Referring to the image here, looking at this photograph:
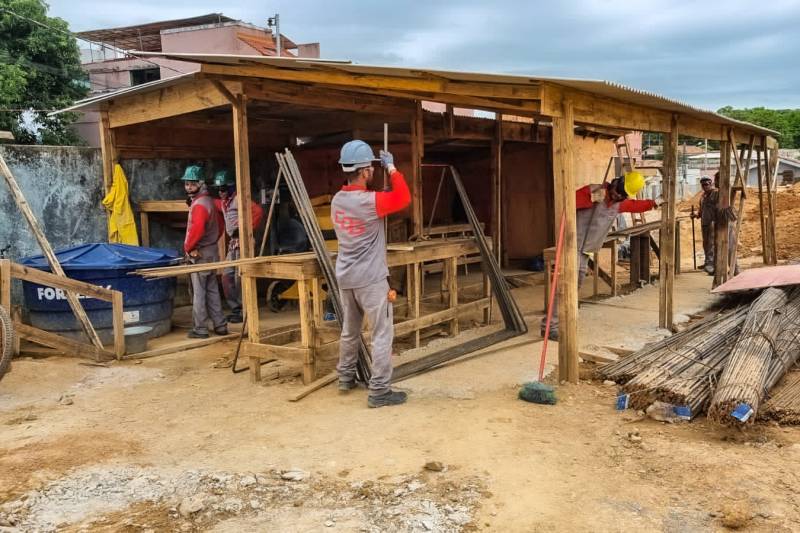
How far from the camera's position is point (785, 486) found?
3.70m

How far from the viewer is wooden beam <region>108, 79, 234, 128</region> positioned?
23.9 ft

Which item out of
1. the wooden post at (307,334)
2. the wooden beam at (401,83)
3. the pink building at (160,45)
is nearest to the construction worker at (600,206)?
the wooden beam at (401,83)

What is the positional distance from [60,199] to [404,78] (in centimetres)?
535

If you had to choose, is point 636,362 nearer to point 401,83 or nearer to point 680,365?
point 680,365

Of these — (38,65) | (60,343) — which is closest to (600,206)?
(60,343)

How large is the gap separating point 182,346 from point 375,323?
3.03m

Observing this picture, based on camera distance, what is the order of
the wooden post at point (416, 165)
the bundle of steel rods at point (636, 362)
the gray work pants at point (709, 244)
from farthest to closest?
the gray work pants at point (709, 244) → the wooden post at point (416, 165) → the bundle of steel rods at point (636, 362)

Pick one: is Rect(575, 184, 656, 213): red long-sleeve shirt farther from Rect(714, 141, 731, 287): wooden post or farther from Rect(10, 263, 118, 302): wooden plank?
Rect(10, 263, 118, 302): wooden plank

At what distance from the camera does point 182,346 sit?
23.9ft

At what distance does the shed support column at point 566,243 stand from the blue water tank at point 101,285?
4493 millimetres

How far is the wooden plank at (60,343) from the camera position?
6.37m

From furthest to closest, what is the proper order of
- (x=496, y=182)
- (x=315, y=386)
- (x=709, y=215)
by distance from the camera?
(x=709, y=215) → (x=496, y=182) → (x=315, y=386)

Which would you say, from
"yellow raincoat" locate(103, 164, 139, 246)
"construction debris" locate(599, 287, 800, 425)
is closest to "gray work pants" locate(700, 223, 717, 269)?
"construction debris" locate(599, 287, 800, 425)

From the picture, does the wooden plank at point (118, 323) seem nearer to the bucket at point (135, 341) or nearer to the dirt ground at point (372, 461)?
the bucket at point (135, 341)
